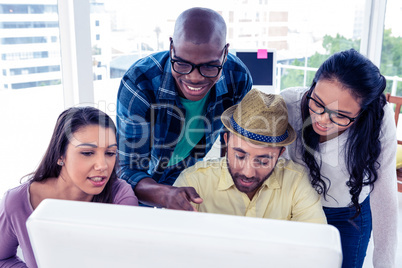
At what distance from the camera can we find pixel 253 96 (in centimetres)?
124

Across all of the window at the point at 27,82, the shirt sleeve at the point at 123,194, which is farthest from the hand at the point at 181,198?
the window at the point at 27,82

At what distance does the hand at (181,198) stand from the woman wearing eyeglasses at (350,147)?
47cm

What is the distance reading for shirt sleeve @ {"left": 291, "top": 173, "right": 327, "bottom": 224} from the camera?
1.25m

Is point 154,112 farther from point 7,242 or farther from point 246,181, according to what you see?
point 7,242

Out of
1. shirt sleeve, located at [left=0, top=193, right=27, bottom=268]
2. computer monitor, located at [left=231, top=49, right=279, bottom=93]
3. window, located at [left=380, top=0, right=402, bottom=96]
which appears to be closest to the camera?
shirt sleeve, located at [left=0, top=193, right=27, bottom=268]

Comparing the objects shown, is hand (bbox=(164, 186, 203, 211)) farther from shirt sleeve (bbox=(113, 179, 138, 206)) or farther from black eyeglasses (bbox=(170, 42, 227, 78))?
black eyeglasses (bbox=(170, 42, 227, 78))

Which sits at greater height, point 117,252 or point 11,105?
point 117,252

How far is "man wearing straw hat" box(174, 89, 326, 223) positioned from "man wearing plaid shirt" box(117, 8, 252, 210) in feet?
0.48

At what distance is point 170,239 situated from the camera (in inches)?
17.1

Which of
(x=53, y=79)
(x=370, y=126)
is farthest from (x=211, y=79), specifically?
(x=53, y=79)

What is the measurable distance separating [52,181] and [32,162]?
1.54m

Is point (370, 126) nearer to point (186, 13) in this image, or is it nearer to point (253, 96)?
point (253, 96)

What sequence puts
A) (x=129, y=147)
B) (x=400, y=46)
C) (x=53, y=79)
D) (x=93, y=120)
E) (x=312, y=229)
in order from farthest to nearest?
1. (x=400, y=46)
2. (x=53, y=79)
3. (x=129, y=147)
4. (x=93, y=120)
5. (x=312, y=229)

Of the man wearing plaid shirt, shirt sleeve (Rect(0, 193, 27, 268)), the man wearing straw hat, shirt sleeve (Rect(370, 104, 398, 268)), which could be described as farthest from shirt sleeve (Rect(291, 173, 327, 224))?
shirt sleeve (Rect(0, 193, 27, 268))
